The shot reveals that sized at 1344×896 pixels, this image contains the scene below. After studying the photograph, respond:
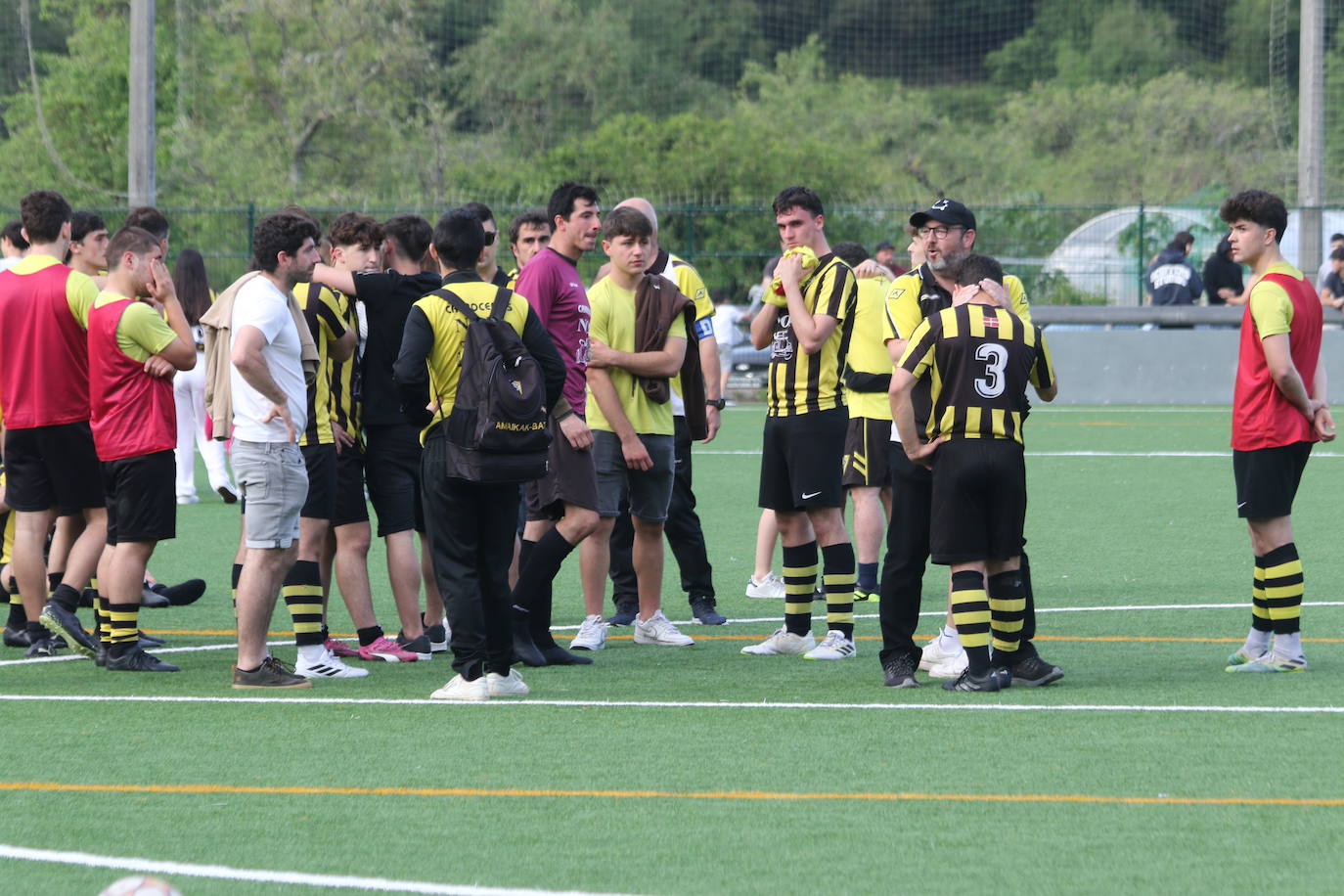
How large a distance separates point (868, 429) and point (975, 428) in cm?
270

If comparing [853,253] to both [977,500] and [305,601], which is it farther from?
[305,601]

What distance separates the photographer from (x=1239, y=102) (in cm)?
5256

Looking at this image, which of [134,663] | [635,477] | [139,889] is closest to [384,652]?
[134,663]

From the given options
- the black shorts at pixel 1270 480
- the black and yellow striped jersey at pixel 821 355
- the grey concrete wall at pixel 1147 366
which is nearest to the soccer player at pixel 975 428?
the black and yellow striped jersey at pixel 821 355

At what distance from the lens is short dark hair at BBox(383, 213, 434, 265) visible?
7777mm

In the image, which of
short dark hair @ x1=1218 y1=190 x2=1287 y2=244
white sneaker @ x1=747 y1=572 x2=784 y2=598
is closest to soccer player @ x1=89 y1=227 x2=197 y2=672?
white sneaker @ x1=747 y1=572 x2=784 y2=598

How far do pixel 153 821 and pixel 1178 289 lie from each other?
20851mm

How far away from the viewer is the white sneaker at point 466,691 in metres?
6.92

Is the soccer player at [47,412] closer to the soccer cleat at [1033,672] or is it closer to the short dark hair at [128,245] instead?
the short dark hair at [128,245]

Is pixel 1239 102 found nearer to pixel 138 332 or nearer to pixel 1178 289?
pixel 1178 289

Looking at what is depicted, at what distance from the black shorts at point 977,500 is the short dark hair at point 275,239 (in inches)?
102

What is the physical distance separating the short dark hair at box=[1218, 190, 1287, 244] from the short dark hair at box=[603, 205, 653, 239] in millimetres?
2359

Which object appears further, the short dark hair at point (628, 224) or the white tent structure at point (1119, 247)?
the white tent structure at point (1119, 247)

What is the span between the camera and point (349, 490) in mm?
7988
